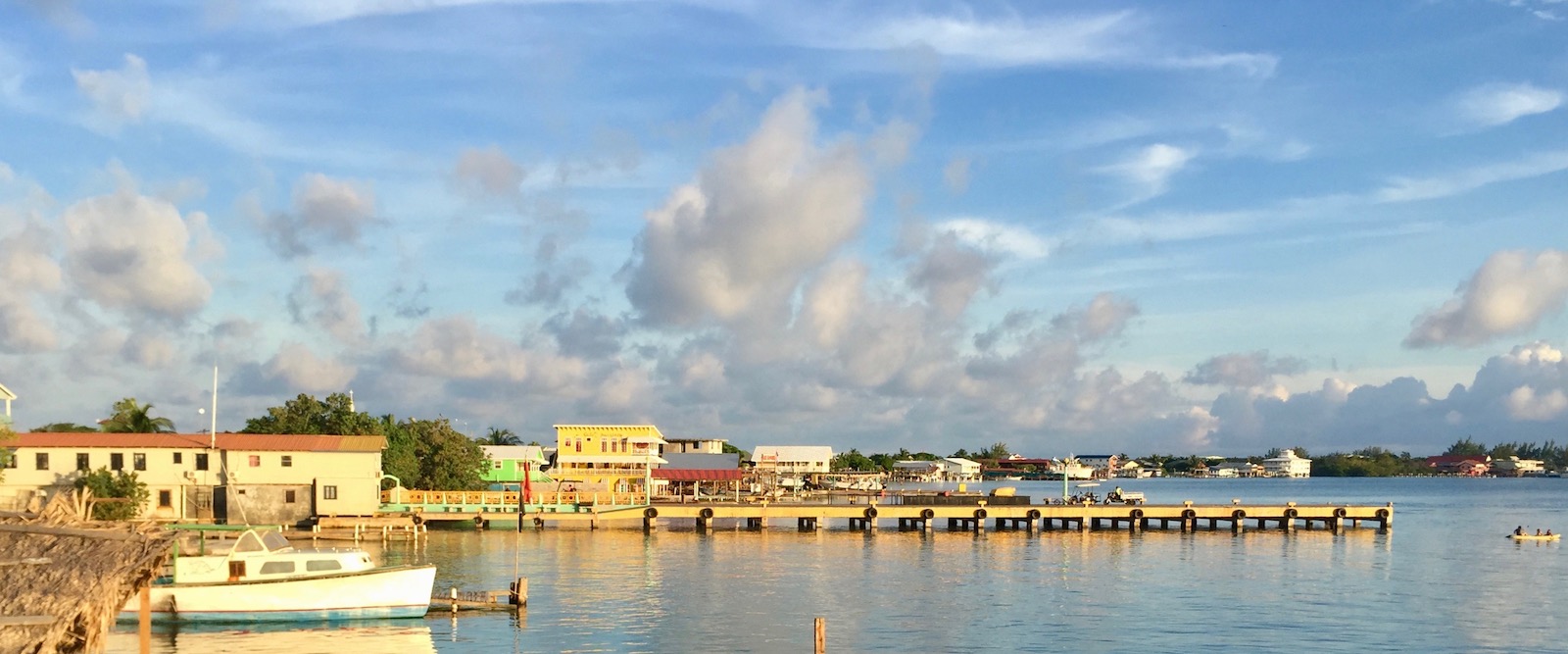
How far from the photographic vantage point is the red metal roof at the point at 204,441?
74.2 m

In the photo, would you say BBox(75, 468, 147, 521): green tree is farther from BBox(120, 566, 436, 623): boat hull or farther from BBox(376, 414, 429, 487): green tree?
BBox(120, 566, 436, 623): boat hull

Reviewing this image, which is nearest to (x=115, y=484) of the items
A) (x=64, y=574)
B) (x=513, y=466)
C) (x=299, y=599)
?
(x=299, y=599)

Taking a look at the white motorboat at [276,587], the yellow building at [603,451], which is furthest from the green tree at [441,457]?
the white motorboat at [276,587]

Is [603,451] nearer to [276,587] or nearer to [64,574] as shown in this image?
[276,587]

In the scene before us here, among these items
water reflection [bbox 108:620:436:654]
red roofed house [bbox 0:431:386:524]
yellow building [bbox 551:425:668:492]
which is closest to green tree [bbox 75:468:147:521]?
red roofed house [bbox 0:431:386:524]

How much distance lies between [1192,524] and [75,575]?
80.7 metres

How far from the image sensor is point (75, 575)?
24.8 m

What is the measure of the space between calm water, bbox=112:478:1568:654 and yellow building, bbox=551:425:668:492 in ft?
105

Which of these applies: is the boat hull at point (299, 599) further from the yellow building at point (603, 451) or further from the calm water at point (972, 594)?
the yellow building at point (603, 451)

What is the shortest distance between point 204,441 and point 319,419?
70.6ft

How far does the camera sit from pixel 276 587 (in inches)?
1668

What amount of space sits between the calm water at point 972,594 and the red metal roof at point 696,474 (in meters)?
36.1

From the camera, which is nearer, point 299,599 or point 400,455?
point 299,599

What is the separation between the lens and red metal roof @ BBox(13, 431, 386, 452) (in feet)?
243
